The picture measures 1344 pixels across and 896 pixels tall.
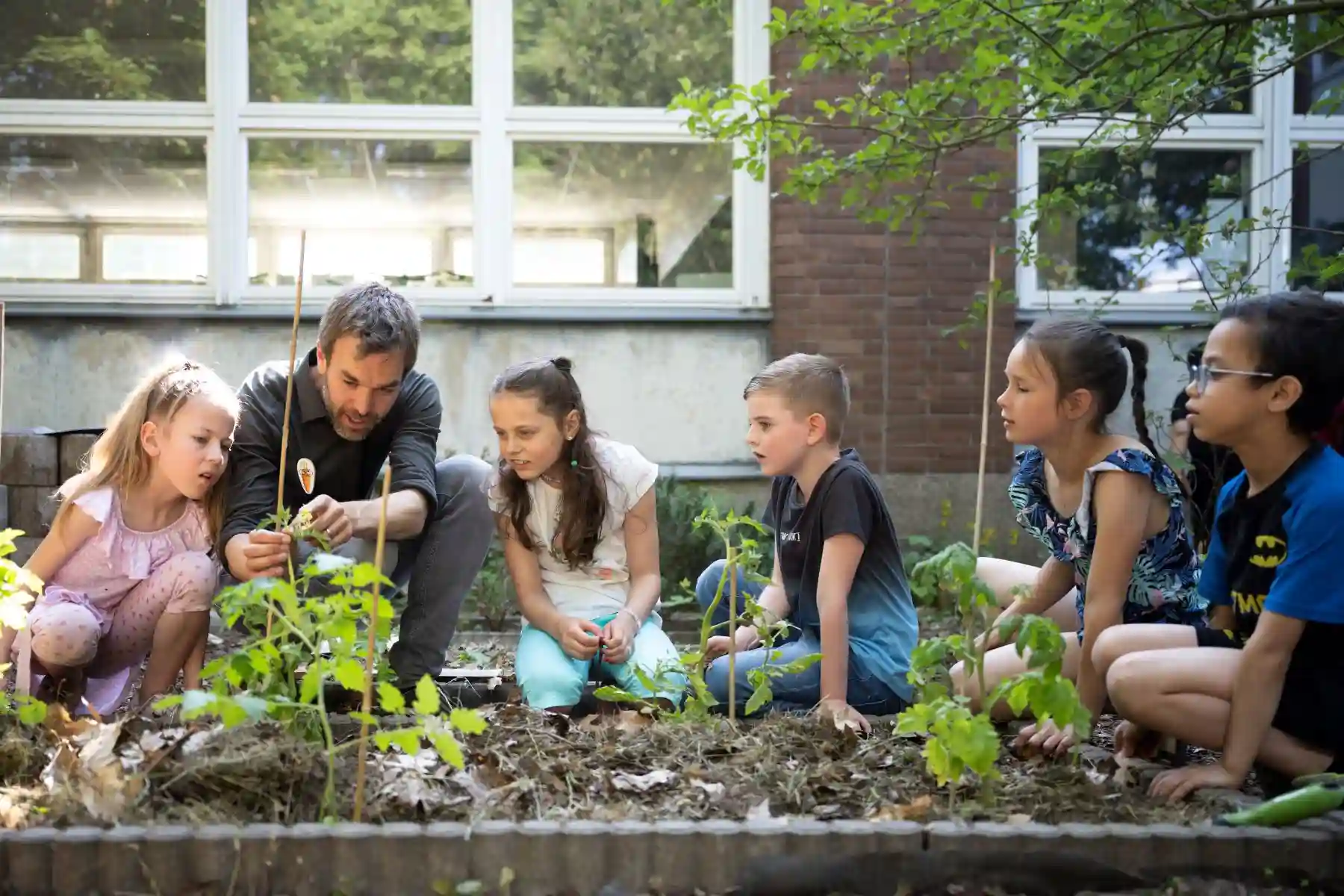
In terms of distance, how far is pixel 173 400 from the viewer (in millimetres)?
3486

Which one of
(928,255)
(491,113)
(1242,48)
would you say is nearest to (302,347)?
(491,113)

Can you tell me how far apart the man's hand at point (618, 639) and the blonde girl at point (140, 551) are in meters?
1.09

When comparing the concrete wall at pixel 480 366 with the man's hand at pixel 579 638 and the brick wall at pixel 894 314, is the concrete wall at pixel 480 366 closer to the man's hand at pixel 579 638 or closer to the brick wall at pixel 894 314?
the brick wall at pixel 894 314

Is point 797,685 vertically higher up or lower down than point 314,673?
lower down

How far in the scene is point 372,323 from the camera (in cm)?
350

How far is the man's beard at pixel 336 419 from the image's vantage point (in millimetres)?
3680

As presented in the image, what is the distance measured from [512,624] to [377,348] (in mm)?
2504

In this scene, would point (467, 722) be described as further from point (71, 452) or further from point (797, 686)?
point (71, 452)

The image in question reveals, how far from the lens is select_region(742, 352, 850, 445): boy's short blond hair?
3588mm

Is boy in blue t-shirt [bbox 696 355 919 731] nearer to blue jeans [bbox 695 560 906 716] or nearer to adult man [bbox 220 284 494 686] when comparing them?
blue jeans [bbox 695 560 906 716]

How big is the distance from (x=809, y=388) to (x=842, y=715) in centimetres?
96

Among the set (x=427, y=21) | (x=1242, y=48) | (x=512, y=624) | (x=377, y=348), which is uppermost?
(x=427, y=21)

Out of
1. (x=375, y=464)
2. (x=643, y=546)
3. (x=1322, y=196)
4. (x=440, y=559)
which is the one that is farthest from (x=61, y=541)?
(x=1322, y=196)

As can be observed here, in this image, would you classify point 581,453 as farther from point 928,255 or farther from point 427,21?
point 427,21
